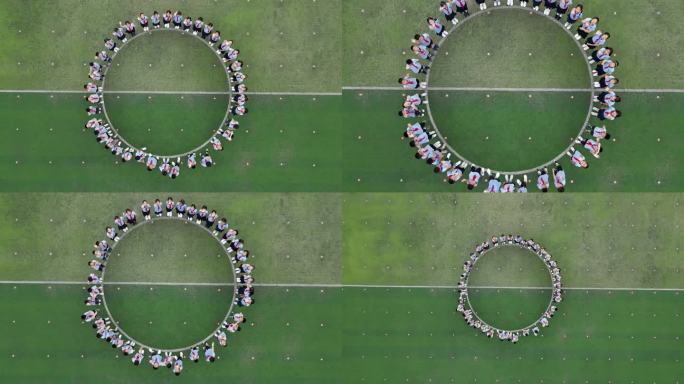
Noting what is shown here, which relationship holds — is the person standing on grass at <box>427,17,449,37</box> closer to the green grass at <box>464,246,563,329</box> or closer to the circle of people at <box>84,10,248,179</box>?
the circle of people at <box>84,10,248,179</box>

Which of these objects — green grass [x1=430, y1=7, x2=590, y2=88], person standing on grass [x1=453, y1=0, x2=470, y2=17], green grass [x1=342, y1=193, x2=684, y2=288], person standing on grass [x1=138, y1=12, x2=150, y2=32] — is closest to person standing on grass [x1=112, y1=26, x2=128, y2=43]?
A: person standing on grass [x1=138, y1=12, x2=150, y2=32]

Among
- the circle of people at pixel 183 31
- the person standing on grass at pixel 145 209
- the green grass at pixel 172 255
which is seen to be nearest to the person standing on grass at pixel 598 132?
the circle of people at pixel 183 31

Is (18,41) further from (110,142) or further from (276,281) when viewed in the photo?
(276,281)

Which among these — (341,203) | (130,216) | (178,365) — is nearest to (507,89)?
(341,203)

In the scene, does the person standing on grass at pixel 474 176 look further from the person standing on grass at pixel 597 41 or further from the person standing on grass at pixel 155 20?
the person standing on grass at pixel 155 20

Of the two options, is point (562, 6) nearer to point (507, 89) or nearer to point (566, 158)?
point (507, 89)
